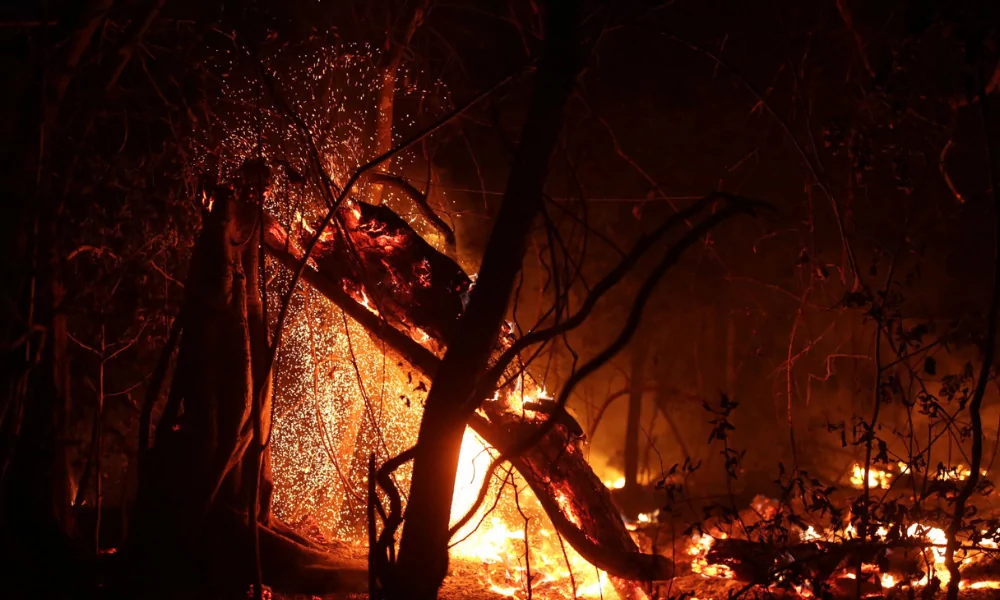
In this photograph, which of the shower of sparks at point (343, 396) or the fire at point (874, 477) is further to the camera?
the fire at point (874, 477)

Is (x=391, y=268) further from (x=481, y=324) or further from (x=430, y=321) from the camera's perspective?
(x=481, y=324)

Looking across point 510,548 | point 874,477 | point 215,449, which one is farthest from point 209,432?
point 874,477

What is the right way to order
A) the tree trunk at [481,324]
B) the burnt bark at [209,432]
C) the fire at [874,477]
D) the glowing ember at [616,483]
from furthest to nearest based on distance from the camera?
the glowing ember at [616,483], the fire at [874,477], the burnt bark at [209,432], the tree trunk at [481,324]

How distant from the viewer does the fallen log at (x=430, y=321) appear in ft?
A: 14.1

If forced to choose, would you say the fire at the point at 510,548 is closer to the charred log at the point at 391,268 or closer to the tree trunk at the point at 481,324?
the charred log at the point at 391,268

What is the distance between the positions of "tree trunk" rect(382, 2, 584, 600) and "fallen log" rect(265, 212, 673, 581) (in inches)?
73.6

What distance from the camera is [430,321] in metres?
4.51

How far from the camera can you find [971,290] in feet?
25.1

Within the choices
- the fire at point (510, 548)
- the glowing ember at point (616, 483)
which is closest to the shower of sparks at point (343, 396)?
the fire at point (510, 548)

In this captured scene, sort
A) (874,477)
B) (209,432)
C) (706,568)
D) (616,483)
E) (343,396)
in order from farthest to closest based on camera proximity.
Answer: (616,483)
(874,477)
(343,396)
(706,568)
(209,432)

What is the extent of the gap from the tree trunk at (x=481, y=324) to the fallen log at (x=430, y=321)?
1870mm

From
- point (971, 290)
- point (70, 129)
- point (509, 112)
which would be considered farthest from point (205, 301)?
point (971, 290)

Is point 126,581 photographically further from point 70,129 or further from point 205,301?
point 70,129

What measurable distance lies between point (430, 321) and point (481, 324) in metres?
2.21
